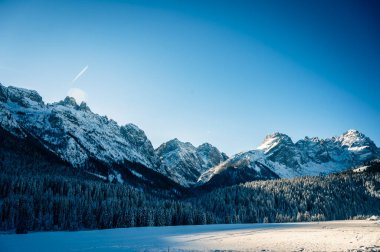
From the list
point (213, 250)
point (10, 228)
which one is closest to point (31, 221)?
point (10, 228)

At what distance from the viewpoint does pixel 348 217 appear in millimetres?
188375

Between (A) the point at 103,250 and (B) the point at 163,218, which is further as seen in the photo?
(B) the point at 163,218

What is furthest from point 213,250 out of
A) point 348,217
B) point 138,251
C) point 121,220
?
point 348,217

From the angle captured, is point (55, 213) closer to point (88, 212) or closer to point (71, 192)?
point (88, 212)

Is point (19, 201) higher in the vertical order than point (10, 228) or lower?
higher

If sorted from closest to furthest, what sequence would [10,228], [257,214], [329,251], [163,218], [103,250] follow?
1. [329,251]
2. [103,250]
3. [10,228]
4. [163,218]
5. [257,214]

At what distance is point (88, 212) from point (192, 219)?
160ft

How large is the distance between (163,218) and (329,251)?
106m

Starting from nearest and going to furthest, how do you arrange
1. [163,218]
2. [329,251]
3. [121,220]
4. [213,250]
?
1. [329,251]
2. [213,250]
3. [121,220]
4. [163,218]

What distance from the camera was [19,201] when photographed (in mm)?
128125

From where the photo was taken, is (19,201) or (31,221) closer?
(31,221)

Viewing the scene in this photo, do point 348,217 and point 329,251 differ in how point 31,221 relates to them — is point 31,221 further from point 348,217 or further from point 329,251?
point 348,217

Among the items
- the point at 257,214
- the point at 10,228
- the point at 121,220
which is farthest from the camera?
the point at 257,214

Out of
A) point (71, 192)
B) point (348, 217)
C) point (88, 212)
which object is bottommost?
point (348, 217)
